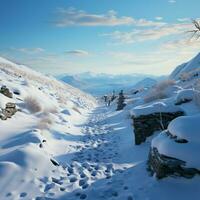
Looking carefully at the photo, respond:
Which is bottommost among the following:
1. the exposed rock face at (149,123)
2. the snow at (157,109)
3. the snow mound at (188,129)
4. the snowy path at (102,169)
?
the snowy path at (102,169)

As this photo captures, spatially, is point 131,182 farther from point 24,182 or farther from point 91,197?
point 24,182

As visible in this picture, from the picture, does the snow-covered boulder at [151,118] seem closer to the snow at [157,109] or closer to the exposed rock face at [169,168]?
the snow at [157,109]

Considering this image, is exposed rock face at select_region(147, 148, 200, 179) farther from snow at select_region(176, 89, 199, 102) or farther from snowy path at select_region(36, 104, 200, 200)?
snow at select_region(176, 89, 199, 102)

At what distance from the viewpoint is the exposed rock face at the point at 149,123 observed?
13.7 metres

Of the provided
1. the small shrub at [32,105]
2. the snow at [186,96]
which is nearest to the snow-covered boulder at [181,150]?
the snow at [186,96]

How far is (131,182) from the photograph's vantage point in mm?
9102

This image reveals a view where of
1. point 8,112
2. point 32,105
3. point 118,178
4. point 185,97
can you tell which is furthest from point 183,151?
point 32,105

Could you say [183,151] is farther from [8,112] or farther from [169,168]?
[8,112]

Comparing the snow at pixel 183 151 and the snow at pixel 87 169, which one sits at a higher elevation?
the snow at pixel 183 151

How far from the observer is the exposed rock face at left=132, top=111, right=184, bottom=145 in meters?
13.7

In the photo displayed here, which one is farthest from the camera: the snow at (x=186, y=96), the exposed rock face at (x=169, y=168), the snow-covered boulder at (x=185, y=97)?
the snow at (x=186, y=96)

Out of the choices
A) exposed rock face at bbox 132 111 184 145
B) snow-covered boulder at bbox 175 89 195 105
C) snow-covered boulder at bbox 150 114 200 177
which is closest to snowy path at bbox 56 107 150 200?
exposed rock face at bbox 132 111 184 145

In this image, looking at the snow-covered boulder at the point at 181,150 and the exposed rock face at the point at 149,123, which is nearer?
the snow-covered boulder at the point at 181,150

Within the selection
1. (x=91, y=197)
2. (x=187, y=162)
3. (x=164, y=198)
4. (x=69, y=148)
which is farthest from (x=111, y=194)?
(x=69, y=148)
